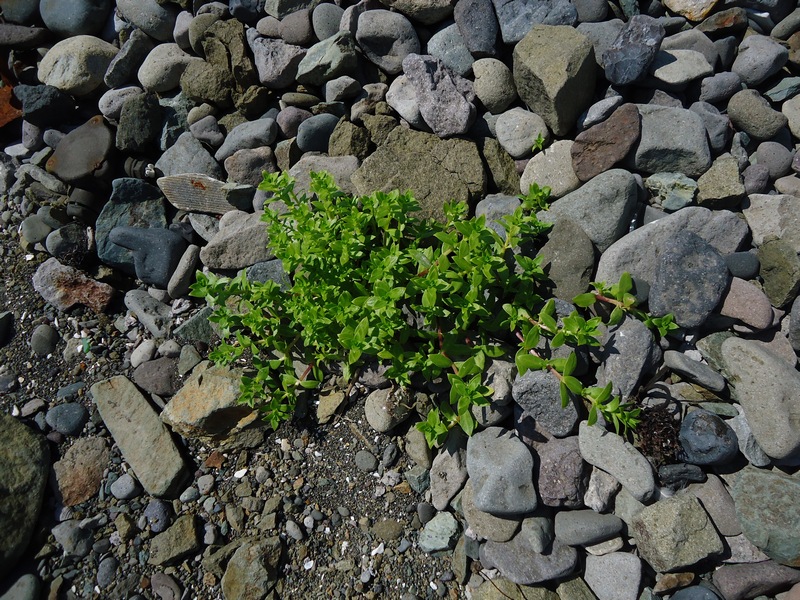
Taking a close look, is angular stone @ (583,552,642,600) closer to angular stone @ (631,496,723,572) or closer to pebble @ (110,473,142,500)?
angular stone @ (631,496,723,572)

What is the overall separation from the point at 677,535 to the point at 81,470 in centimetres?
323

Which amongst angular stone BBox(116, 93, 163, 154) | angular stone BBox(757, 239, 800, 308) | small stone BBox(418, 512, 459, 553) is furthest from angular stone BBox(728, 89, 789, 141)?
angular stone BBox(116, 93, 163, 154)

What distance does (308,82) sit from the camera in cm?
405

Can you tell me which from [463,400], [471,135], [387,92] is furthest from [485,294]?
[387,92]

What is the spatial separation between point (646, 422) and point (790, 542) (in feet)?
2.47

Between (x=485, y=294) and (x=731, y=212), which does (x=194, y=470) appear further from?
(x=731, y=212)

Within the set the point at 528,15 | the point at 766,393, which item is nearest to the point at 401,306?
the point at 766,393

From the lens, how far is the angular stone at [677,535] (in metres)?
2.61

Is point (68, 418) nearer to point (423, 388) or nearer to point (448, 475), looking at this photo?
point (423, 388)

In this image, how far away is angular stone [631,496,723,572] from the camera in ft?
8.55

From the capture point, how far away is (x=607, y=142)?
10.8 feet

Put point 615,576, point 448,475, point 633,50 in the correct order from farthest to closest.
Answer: point 633,50, point 448,475, point 615,576

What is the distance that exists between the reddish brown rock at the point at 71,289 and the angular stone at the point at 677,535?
3.56m

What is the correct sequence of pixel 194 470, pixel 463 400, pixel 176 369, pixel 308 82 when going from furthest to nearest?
pixel 308 82, pixel 176 369, pixel 194 470, pixel 463 400
